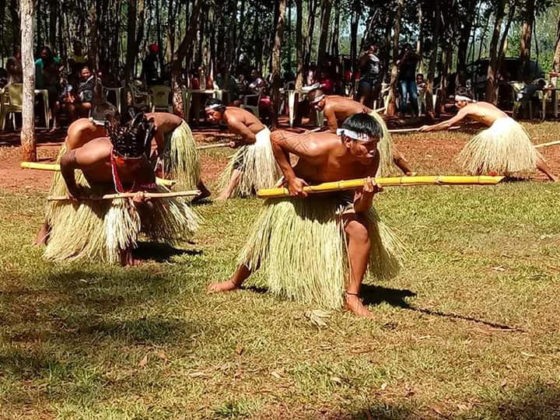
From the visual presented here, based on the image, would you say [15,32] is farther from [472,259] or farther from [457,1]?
[472,259]

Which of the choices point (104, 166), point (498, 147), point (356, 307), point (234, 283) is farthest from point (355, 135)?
point (498, 147)

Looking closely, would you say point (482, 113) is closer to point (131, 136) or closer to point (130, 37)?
point (131, 136)

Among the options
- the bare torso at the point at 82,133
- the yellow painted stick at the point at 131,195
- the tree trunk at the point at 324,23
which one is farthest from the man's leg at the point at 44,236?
the tree trunk at the point at 324,23

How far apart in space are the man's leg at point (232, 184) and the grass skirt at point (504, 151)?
2.63m

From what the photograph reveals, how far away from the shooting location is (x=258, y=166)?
25.2 ft

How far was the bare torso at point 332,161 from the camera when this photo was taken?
4.14 m

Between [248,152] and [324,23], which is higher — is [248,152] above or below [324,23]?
below

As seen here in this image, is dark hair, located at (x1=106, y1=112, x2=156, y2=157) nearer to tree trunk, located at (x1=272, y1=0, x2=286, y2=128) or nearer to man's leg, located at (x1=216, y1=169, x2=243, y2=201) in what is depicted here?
man's leg, located at (x1=216, y1=169, x2=243, y2=201)

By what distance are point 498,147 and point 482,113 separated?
0.40 metres

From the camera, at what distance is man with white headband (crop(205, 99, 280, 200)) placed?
7582 mm

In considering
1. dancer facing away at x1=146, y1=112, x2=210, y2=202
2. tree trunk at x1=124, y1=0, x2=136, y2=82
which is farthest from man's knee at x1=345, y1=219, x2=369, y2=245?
tree trunk at x1=124, y1=0, x2=136, y2=82

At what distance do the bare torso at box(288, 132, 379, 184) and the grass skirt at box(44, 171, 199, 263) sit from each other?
1444 millimetres

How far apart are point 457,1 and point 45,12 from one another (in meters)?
11.1

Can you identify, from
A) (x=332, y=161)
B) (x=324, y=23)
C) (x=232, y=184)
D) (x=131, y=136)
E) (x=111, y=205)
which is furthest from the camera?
(x=324, y=23)
